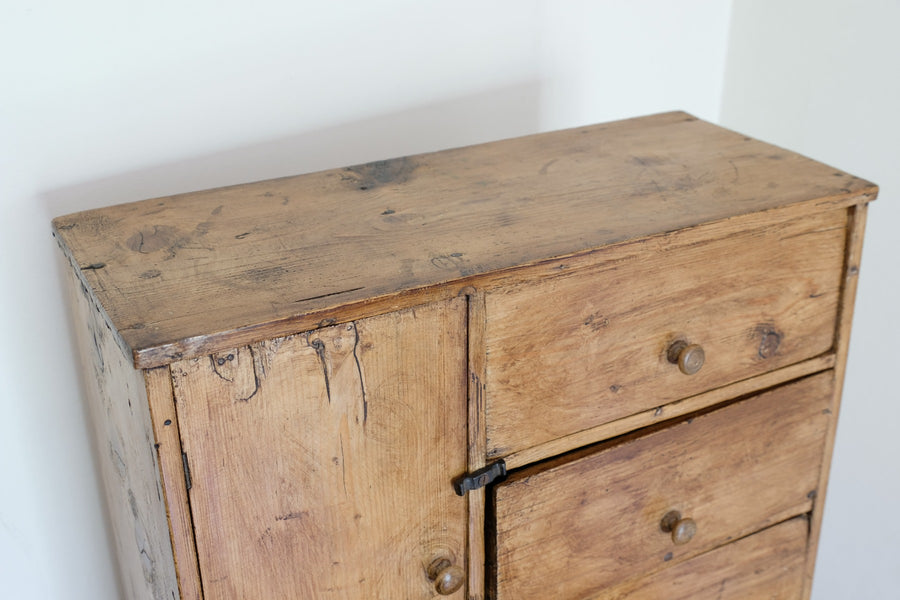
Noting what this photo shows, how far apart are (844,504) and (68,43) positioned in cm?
157

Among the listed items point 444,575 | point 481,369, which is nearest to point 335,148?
point 481,369

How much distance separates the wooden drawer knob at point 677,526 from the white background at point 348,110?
0.67m

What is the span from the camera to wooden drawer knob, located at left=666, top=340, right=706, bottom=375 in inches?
40.9

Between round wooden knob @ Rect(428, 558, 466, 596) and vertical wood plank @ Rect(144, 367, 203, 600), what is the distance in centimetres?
26

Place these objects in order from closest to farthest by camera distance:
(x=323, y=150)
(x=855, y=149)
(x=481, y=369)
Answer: (x=481, y=369) → (x=323, y=150) → (x=855, y=149)

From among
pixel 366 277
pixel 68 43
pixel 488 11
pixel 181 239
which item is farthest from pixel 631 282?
pixel 68 43

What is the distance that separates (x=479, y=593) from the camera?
3.37ft

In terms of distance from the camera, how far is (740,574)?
4.05ft

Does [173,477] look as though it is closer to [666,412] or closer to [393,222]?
[393,222]

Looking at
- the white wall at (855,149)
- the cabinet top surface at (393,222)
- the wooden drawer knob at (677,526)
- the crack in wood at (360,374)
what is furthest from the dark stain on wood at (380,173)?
the white wall at (855,149)

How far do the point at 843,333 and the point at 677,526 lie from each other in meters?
0.34

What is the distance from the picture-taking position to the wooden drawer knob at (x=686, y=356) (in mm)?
1039

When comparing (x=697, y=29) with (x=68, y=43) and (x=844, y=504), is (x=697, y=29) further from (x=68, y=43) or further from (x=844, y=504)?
(x=68, y=43)

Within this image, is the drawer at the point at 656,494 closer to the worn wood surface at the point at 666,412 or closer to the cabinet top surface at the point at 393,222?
the worn wood surface at the point at 666,412
